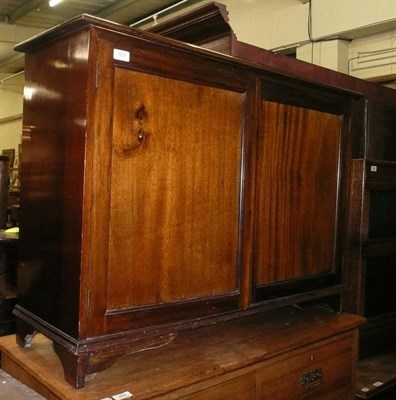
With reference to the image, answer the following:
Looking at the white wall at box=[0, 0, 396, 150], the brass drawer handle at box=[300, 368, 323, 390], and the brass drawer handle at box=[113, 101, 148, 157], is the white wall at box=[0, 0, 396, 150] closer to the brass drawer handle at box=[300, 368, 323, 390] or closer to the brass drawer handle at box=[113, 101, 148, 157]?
the brass drawer handle at box=[300, 368, 323, 390]

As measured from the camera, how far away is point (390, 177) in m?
2.72

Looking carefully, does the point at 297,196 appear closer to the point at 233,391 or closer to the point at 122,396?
the point at 233,391

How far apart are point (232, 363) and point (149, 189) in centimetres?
67

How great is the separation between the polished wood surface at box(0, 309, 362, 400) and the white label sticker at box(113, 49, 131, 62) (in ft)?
3.16

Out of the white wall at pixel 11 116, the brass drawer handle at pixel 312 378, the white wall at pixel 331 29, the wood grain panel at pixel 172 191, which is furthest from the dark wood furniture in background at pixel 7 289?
the white wall at pixel 11 116

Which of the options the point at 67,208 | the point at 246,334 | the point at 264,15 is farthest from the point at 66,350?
the point at 264,15

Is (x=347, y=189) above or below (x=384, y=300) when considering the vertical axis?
above

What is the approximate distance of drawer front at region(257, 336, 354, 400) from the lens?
Result: 1846 mm

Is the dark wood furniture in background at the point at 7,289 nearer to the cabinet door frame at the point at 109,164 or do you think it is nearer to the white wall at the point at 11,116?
the cabinet door frame at the point at 109,164

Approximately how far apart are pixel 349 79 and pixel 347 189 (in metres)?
0.72

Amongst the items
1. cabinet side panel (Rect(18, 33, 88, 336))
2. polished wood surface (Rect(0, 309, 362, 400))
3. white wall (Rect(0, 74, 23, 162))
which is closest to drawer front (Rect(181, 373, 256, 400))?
polished wood surface (Rect(0, 309, 362, 400))

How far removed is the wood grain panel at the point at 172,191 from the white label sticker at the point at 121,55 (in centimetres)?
3

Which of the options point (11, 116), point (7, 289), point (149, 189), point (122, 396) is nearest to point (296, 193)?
point (149, 189)

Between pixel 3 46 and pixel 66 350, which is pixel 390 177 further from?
pixel 3 46
